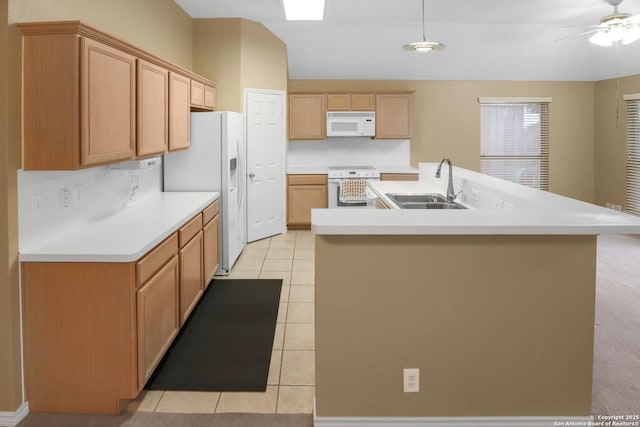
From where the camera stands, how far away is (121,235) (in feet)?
10.3

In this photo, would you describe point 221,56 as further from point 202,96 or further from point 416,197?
point 416,197

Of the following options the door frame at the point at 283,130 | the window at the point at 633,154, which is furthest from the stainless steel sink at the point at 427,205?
the window at the point at 633,154

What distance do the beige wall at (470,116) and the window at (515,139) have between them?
0.37 feet

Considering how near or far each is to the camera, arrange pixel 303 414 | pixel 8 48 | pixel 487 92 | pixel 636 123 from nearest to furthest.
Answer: pixel 8 48 < pixel 303 414 < pixel 636 123 < pixel 487 92

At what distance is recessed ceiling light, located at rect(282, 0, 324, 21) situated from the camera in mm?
5668

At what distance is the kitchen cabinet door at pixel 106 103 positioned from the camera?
2.70 metres

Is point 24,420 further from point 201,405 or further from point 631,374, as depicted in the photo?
point 631,374

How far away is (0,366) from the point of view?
2.59 metres

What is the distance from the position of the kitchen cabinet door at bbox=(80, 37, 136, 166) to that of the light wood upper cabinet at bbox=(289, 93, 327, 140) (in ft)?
15.2

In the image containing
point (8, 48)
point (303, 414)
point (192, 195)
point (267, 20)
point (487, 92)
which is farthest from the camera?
point (487, 92)

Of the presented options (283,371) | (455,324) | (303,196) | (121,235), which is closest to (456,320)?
(455,324)

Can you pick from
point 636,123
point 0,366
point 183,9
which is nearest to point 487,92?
point 636,123

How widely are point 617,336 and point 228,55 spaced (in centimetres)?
495

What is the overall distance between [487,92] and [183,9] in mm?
4648
